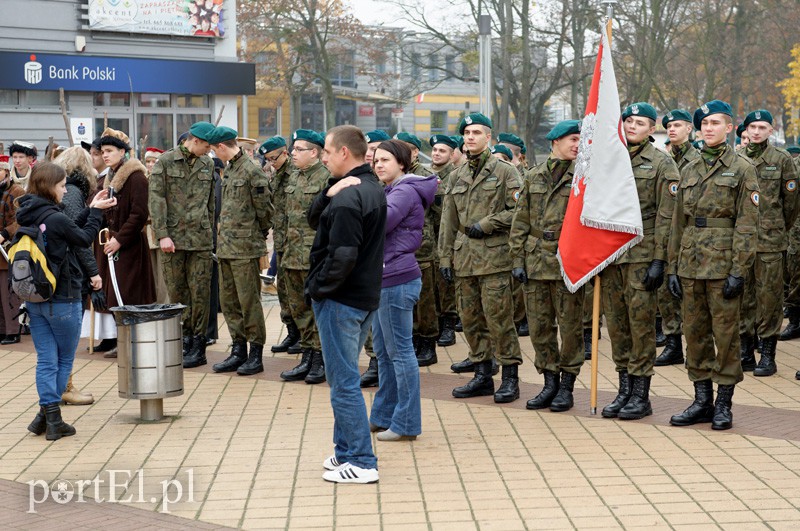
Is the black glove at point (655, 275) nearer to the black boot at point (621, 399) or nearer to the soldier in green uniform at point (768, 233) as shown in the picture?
the black boot at point (621, 399)

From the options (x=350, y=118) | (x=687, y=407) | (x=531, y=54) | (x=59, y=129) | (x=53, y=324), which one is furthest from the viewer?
(x=350, y=118)

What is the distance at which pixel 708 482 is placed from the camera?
6.59 metres

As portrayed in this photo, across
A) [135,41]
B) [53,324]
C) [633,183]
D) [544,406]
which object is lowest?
[544,406]

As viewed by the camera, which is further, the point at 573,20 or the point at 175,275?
the point at 573,20

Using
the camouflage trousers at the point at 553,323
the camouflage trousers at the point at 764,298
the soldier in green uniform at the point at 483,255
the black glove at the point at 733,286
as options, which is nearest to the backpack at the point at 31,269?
the soldier in green uniform at the point at 483,255

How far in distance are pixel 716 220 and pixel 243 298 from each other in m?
4.34

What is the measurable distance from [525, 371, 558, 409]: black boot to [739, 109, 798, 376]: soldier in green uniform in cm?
249

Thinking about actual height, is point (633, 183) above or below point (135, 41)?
below

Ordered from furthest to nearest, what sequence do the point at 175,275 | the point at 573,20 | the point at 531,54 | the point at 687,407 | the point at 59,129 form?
the point at 531,54
the point at 573,20
the point at 59,129
the point at 175,275
the point at 687,407

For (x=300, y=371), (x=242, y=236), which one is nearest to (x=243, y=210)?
(x=242, y=236)

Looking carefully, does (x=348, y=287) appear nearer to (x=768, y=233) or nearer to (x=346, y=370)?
(x=346, y=370)

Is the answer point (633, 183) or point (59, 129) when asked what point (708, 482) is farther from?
point (59, 129)

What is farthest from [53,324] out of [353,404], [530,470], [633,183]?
[633,183]

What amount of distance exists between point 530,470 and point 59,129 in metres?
23.9
